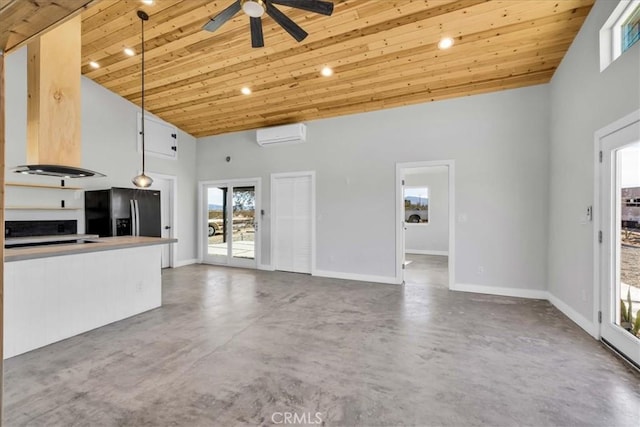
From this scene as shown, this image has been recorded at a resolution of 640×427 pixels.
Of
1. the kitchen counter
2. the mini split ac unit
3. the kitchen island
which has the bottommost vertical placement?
the kitchen island

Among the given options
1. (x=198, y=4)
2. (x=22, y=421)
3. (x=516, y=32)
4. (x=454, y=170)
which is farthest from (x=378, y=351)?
(x=198, y=4)

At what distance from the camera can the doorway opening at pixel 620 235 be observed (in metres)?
2.42

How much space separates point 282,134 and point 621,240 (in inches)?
200

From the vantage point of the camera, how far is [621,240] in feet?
8.56

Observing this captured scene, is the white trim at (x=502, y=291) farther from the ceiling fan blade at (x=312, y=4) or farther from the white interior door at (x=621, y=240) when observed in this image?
the ceiling fan blade at (x=312, y=4)

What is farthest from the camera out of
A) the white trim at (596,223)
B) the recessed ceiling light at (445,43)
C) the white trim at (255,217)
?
the white trim at (255,217)

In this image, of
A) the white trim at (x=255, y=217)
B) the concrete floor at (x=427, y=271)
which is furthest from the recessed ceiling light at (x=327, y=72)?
the concrete floor at (x=427, y=271)

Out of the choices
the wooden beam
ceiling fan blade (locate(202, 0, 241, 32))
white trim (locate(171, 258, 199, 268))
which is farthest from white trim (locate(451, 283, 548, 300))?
white trim (locate(171, 258, 199, 268))

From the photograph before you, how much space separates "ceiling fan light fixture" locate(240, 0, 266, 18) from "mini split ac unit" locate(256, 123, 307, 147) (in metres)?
3.28

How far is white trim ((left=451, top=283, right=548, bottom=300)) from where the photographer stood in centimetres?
416

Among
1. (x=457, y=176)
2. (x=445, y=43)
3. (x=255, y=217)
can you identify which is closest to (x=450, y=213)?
(x=457, y=176)

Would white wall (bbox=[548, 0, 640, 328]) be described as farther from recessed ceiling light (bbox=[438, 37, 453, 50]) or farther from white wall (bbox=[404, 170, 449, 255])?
white wall (bbox=[404, 170, 449, 255])

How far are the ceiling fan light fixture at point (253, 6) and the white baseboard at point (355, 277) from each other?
425cm

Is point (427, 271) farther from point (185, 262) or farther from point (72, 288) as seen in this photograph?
point (72, 288)
